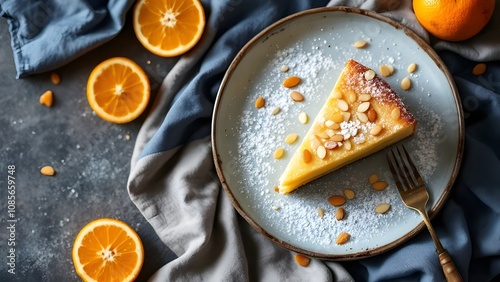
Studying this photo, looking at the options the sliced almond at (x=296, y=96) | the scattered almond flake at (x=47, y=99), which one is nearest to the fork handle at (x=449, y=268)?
the sliced almond at (x=296, y=96)

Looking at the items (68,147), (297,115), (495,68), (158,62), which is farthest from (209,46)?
(495,68)

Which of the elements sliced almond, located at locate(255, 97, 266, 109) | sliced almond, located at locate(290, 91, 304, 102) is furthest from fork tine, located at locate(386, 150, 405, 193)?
sliced almond, located at locate(255, 97, 266, 109)

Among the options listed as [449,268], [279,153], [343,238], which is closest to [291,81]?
[279,153]

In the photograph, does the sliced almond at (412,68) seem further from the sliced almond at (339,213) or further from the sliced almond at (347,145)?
the sliced almond at (339,213)

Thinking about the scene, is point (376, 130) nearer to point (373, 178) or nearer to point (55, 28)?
point (373, 178)

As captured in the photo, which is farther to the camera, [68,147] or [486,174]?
[68,147]

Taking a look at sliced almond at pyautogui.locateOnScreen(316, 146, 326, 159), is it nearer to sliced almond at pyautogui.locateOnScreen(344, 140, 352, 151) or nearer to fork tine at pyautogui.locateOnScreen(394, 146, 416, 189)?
sliced almond at pyautogui.locateOnScreen(344, 140, 352, 151)

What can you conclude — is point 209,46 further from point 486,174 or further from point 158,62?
point 486,174
